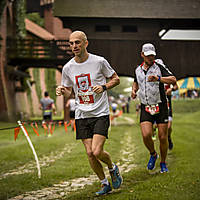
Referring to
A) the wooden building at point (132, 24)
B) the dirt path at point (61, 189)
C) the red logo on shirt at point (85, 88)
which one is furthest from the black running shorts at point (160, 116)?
the wooden building at point (132, 24)

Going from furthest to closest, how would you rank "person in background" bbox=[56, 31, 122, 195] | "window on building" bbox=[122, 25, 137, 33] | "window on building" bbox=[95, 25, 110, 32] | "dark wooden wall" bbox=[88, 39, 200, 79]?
"window on building" bbox=[122, 25, 137, 33] → "window on building" bbox=[95, 25, 110, 32] → "dark wooden wall" bbox=[88, 39, 200, 79] → "person in background" bbox=[56, 31, 122, 195]

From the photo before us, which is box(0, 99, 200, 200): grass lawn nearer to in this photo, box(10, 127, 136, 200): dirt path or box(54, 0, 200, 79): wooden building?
box(10, 127, 136, 200): dirt path

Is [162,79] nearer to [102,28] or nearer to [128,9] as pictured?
[128,9]

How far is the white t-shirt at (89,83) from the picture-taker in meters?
5.33

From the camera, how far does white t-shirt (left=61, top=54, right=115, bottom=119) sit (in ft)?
17.5

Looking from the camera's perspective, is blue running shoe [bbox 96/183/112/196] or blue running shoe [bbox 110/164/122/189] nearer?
blue running shoe [bbox 96/183/112/196]

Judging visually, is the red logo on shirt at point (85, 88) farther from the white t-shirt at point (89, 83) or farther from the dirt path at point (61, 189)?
the dirt path at point (61, 189)

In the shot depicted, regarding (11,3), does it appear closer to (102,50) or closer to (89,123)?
(102,50)

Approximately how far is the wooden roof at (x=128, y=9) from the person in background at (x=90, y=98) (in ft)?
61.1

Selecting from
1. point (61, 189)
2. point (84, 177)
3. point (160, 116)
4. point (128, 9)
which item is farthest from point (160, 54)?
point (61, 189)

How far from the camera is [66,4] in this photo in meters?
23.8

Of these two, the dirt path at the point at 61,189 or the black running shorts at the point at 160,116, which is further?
the black running shorts at the point at 160,116

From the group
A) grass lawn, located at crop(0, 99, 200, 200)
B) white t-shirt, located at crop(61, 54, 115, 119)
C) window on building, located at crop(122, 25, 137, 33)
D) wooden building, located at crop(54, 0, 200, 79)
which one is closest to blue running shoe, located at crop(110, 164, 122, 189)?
grass lawn, located at crop(0, 99, 200, 200)

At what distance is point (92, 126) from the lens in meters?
5.42
